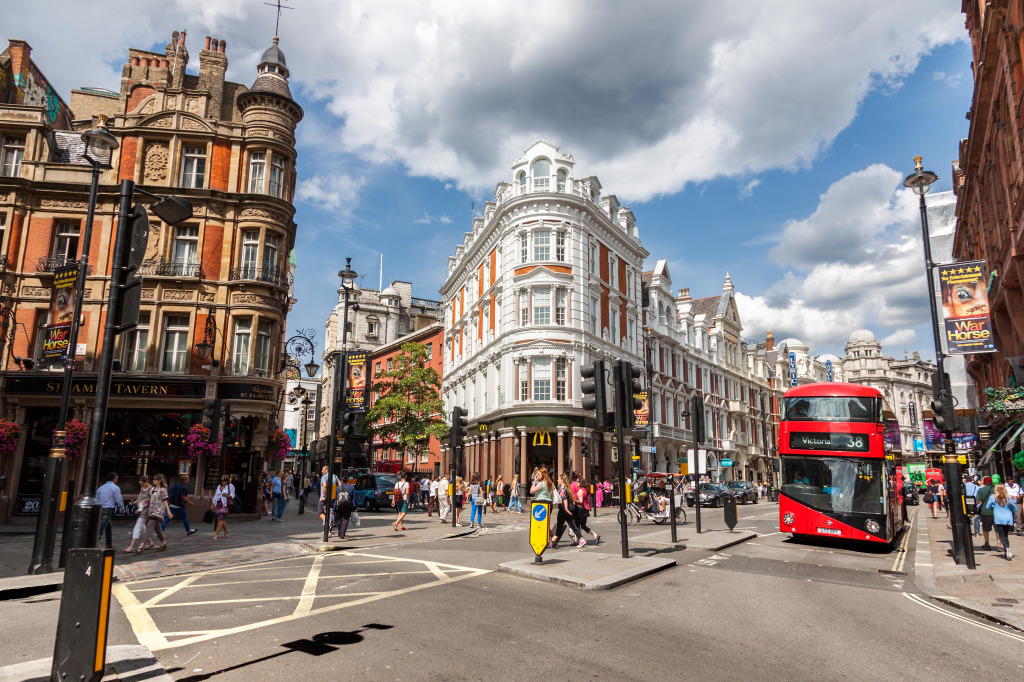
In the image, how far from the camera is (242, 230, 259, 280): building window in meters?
24.8

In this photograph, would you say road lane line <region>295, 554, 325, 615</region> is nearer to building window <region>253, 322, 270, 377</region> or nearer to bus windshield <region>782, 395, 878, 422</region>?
bus windshield <region>782, 395, 878, 422</region>

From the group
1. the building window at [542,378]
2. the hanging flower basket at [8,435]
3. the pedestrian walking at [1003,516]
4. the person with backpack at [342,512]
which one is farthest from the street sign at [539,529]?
the building window at [542,378]

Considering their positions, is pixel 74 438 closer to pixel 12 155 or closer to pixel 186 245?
pixel 186 245

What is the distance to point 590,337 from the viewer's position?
119 ft

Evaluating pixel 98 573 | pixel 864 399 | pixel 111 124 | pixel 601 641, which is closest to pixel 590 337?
pixel 864 399

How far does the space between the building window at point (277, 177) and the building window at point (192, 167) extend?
2.64 m

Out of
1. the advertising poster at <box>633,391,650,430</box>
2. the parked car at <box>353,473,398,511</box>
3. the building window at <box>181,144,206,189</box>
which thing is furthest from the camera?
the advertising poster at <box>633,391,650,430</box>

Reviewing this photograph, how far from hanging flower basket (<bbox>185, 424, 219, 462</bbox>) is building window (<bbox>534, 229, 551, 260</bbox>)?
20.5 metres

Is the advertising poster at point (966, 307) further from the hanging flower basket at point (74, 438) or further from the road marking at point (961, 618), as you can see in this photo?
the hanging flower basket at point (74, 438)

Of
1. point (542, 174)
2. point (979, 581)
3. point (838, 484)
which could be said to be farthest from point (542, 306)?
point (979, 581)

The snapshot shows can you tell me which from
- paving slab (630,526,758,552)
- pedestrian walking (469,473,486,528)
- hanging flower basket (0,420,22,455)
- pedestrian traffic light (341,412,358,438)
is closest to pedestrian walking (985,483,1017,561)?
paving slab (630,526,758,552)

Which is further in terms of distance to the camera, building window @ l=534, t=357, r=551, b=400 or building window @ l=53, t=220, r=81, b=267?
building window @ l=534, t=357, r=551, b=400

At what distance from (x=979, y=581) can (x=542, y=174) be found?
30.9 meters

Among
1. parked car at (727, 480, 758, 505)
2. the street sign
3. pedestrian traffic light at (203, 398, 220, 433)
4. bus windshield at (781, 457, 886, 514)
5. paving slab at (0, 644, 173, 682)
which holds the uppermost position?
pedestrian traffic light at (203, 398, 220, 433)
